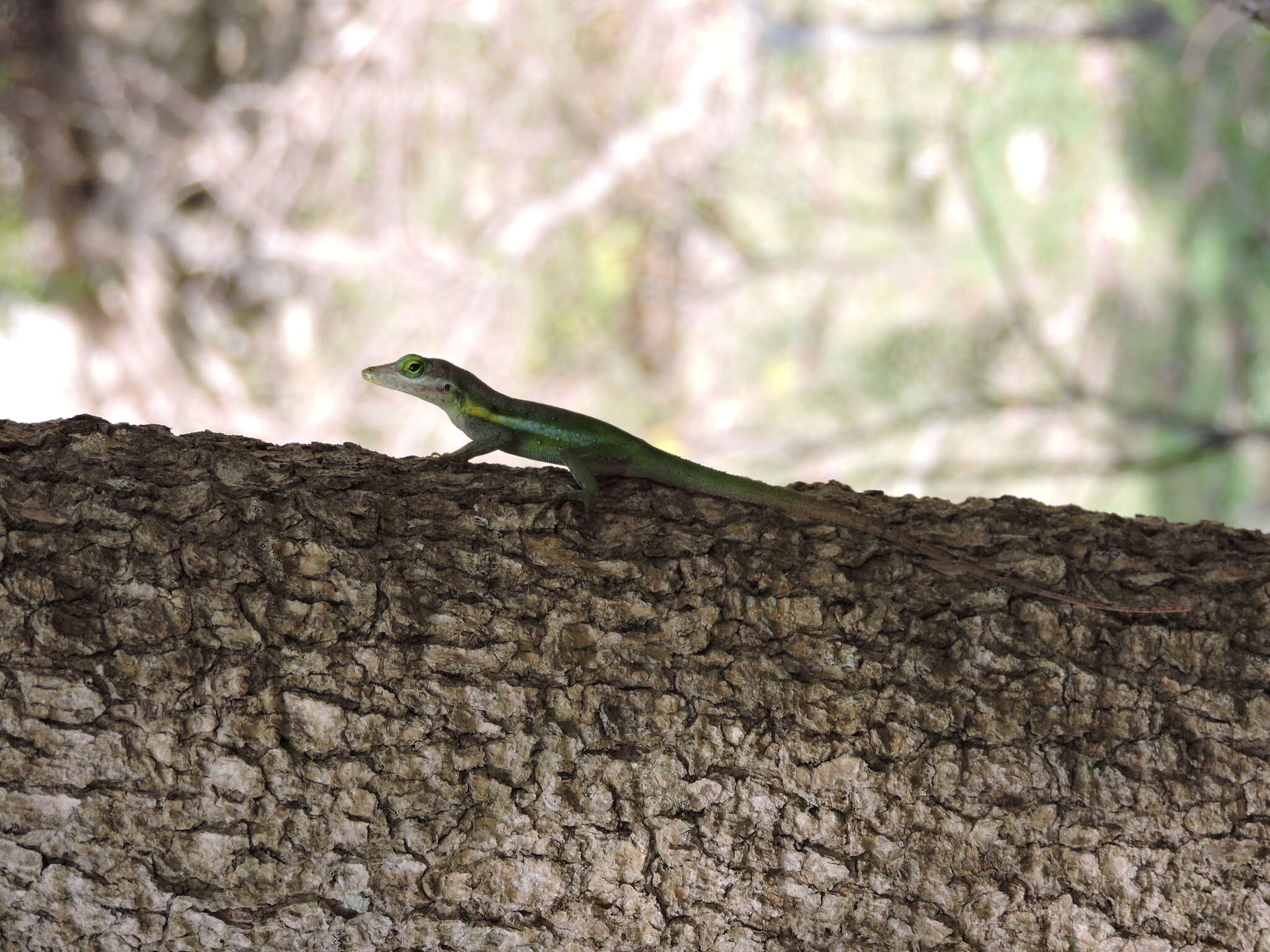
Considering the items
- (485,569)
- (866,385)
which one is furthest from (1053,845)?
(866,385)

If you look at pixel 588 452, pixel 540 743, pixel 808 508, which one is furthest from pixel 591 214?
pixel 540 743

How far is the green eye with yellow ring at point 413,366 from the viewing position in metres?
3.64

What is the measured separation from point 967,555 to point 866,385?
5807 millimetres

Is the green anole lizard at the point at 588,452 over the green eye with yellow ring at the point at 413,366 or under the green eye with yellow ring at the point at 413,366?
under

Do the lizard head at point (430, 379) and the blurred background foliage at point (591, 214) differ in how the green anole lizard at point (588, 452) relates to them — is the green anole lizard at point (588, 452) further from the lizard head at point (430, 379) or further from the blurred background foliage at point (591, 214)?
the blurred background foliage at point (591, 214)

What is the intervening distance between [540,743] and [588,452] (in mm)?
1105

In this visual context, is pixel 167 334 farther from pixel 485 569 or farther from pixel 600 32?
pixel 485 569

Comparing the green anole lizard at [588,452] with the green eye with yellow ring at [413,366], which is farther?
the green eye with yellow ring at [413,366]

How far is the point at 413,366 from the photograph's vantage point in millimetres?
3648

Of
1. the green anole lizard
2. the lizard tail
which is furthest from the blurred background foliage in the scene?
the lizard tail

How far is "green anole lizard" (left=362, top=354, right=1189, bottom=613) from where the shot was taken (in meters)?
2.55

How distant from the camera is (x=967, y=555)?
8.44 ft

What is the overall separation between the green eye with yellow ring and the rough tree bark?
4.20 feet

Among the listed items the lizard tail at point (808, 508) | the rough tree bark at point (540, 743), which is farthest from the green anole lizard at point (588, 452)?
the rough tree bark at point (540, 743)
